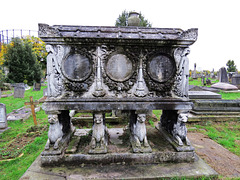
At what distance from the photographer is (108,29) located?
3.16m

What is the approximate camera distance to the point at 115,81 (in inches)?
124

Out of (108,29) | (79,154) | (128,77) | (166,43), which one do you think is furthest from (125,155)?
(108,29)

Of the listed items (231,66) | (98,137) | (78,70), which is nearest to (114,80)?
(78,70)

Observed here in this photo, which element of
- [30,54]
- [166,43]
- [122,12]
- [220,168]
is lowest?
[220,168]

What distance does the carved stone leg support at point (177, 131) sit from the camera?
311 centimetres

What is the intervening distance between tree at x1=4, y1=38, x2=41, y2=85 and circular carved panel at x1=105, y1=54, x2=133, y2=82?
19.2m

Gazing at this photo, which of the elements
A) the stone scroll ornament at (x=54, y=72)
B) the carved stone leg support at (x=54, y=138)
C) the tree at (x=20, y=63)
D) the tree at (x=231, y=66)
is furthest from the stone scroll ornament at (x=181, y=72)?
the tree at (x=231, y=66)

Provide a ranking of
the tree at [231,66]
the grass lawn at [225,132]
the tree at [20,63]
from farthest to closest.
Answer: the tree at [231,66]
the tree at [20,63]
the grass lawn at [225,132]

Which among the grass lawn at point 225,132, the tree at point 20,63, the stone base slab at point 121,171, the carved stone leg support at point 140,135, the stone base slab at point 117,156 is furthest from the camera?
the tree at point 20,63

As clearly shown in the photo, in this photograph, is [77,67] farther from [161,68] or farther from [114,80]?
[161,68]

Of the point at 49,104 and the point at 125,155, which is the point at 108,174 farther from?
the point at 49,104

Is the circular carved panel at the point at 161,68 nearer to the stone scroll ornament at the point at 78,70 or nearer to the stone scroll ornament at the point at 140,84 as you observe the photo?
the stone scroll ornament at the point at 140,84

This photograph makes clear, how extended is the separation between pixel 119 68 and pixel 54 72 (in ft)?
4.74

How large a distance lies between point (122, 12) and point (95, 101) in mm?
20128
